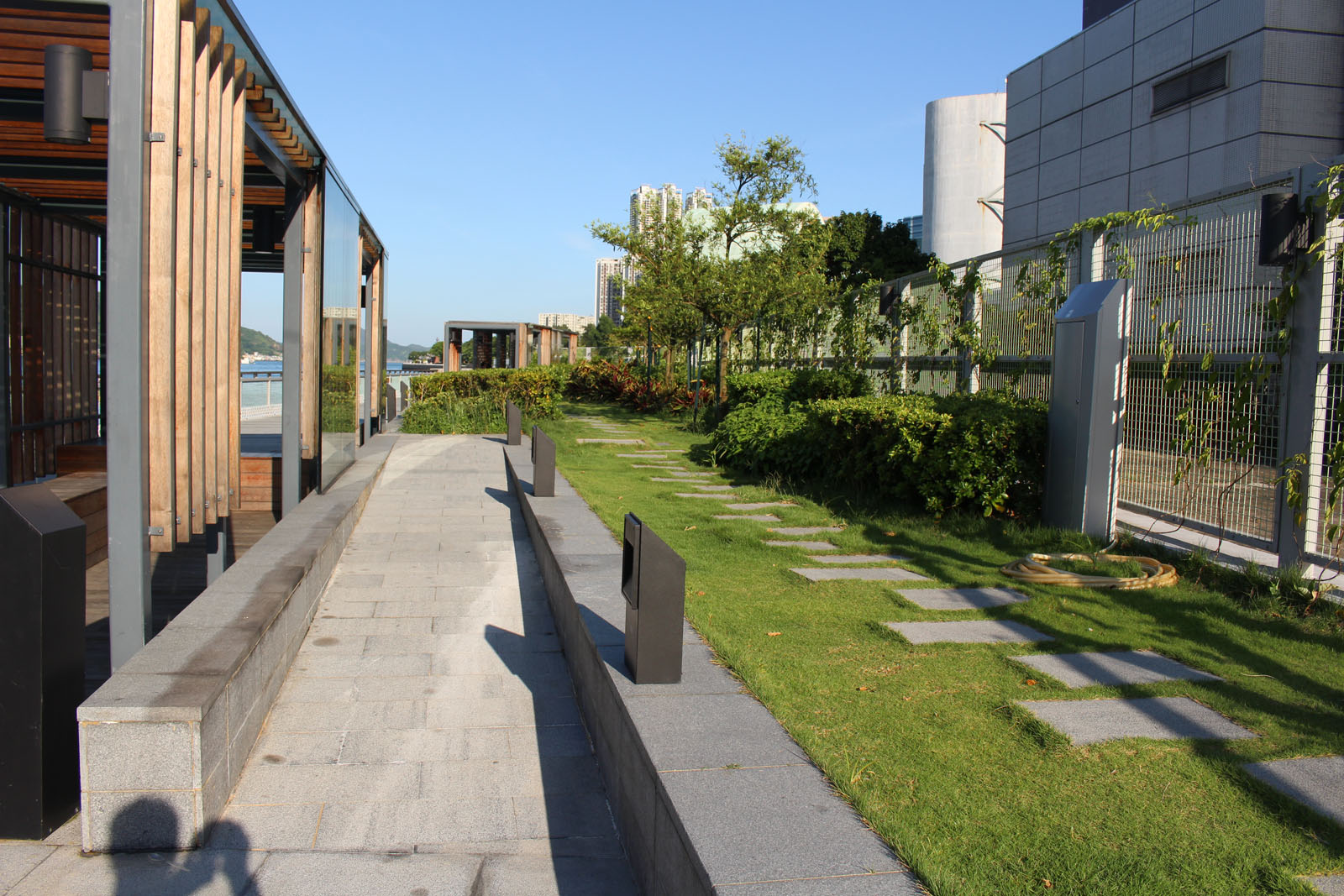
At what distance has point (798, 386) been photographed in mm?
13531

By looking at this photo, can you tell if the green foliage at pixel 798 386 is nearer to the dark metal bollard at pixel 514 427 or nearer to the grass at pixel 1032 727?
the dark metal bollard at pixel 514 427

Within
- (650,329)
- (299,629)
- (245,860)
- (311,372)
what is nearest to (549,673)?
(299,629)

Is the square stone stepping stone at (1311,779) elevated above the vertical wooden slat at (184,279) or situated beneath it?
situated beneath

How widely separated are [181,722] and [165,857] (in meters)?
0.46

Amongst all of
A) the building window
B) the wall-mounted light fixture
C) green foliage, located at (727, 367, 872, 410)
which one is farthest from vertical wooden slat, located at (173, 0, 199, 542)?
the building window

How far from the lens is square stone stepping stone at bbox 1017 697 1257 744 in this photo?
138 inches

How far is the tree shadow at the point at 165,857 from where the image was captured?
3039mm

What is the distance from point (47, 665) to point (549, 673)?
8.48 ft

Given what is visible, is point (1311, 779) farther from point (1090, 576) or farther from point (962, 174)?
point (962, 174)

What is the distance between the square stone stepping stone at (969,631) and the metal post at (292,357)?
4728mm

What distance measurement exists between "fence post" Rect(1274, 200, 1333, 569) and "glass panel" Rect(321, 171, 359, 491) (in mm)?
6885

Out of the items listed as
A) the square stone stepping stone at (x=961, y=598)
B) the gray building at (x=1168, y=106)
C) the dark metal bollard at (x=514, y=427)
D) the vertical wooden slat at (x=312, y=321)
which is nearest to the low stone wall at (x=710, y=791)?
the square stone stepping stone at (x=961, y=598)

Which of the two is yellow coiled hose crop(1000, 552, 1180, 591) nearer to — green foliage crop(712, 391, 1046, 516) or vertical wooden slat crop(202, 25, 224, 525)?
green foliage crop(712, 391, 1046, 516)

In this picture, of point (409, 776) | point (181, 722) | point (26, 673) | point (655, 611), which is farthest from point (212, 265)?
point (655, 611)
